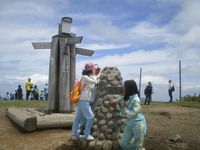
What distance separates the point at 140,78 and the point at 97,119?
68.0 feet

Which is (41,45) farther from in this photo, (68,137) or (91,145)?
(91,145)

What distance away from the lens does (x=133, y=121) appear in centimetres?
774

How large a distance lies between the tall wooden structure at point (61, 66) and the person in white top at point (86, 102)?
10.3ft

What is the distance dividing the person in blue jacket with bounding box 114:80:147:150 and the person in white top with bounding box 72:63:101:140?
1.11m

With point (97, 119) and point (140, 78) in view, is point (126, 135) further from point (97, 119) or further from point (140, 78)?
point (140, 78)

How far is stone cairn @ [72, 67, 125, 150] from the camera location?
8992 millimetres

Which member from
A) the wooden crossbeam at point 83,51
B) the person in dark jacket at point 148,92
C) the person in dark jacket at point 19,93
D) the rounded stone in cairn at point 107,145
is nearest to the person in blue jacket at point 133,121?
the rounded stone in cairn at point 107,145

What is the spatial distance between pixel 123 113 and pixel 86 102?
3.84ft

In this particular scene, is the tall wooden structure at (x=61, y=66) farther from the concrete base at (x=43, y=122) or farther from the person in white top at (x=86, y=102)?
the person in white top at (x=86, y=102)

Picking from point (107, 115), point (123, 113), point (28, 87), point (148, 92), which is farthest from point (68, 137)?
point (28, 87)

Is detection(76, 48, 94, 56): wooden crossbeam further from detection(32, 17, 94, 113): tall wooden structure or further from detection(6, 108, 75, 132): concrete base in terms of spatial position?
detection(6, 108, 75, 132): concrete base

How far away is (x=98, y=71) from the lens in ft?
29.8

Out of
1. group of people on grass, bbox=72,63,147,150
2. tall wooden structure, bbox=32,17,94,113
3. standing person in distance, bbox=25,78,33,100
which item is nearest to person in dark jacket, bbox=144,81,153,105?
standing person in distance, bbox=25,78,33,100

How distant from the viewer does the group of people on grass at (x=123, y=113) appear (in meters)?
7.74
